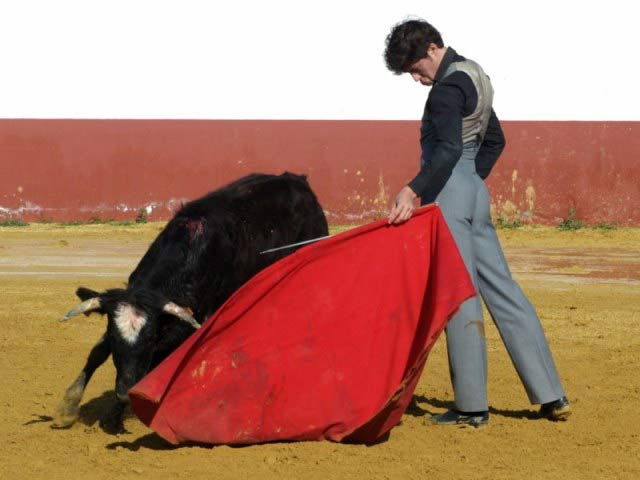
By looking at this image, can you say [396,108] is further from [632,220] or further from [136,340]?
[136,340]

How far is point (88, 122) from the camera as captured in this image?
15.9 m

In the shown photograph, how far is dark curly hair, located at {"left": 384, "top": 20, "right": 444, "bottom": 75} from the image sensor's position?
405 centimetres

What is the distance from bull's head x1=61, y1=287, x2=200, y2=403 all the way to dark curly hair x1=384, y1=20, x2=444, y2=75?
1229 millimetres

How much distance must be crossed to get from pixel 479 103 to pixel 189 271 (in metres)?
1.41

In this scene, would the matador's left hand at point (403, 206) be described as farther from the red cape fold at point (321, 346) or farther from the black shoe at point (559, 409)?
the black shoe at point (559, 409)

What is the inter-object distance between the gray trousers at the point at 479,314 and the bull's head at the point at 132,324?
3.30ft

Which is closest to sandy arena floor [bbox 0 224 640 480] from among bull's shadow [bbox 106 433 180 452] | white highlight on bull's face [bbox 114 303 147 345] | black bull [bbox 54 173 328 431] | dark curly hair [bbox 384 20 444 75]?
bull's shadow [bbox 106 433 180 452]

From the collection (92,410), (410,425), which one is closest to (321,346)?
(410,425)

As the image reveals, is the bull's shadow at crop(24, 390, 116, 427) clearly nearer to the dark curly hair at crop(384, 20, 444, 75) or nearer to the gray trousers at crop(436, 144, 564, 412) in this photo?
the gray trousers at crop(436, 144, 564, 412)

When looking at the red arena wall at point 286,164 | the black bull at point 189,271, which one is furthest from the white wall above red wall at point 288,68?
the black bull at point 189,271

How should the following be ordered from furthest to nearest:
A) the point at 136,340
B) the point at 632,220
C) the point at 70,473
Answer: the point at 632,220
the point at 136,340
the point at 70,473

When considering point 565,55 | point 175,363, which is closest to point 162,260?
point 175,363

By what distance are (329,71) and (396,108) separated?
3.68ft

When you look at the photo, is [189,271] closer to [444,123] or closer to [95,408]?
[95,408]
